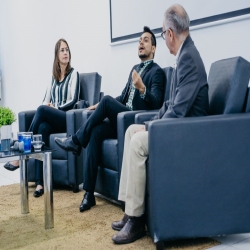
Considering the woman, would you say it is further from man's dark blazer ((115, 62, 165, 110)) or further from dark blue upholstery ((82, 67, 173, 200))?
man's dark blazer ((115, 62, 165, 110))

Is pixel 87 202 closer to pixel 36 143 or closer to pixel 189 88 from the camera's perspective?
pixel 36 143

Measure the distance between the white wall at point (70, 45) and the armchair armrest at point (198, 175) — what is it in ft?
2.97

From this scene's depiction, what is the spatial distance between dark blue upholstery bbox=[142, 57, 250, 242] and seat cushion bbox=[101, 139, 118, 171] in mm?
671

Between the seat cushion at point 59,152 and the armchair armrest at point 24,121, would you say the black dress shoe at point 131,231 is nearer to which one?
the seat cushion at point 59,152

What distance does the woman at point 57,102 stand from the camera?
3.24 m

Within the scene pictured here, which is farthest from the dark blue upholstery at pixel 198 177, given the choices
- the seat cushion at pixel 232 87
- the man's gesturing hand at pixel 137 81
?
the man's gesturing hand at pixel 137 81

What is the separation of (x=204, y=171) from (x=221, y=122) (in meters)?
0.27

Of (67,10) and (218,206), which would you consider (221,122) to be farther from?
(67,10)

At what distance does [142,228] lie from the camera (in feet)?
6.84

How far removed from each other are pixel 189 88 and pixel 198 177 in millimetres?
492

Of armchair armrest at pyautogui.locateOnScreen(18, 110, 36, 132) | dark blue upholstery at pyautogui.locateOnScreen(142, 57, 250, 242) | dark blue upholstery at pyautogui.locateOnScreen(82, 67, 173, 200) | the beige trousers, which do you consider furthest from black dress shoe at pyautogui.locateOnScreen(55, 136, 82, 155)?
dark blue upholstery at pyautogui.locateOnScreen(142, 57, 250, 242)

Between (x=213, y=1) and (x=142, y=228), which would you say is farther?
(x=213, y=1)

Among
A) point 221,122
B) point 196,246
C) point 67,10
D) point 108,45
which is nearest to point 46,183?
point 196,246

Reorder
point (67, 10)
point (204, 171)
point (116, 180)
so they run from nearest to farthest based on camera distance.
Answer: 1. point (204, 171)
2. point (116, 180)
3. point (67, 10)
